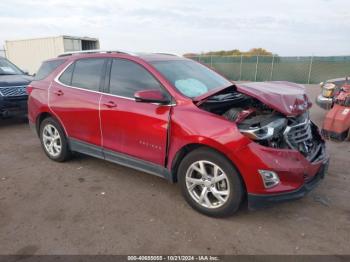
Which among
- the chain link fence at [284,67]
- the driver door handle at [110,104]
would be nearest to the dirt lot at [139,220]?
the driver door handle at [110,104]

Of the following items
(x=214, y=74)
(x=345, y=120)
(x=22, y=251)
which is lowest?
(x=22, y=251)

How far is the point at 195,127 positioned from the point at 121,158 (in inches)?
50.1

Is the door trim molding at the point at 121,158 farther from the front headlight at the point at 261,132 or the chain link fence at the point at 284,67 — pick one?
the chain link fence at the point at 284,67

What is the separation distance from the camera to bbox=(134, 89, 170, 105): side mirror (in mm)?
3252

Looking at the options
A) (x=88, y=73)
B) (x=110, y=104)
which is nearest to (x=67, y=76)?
(x=88, y=73)

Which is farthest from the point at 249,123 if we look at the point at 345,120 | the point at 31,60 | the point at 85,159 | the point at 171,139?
the point at 31,60

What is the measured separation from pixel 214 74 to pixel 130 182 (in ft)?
6.32

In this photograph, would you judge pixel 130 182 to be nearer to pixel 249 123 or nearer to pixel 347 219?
pixel 249 123

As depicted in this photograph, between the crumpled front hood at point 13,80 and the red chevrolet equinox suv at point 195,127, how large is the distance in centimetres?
339

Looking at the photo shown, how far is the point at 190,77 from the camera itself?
3838mm

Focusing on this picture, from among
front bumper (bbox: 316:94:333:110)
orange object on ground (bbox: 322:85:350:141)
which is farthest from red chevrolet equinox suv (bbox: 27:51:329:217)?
front bumper (bbox: 316:94:333:110)

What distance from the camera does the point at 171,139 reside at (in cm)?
334

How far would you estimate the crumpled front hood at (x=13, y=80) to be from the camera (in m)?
7.15

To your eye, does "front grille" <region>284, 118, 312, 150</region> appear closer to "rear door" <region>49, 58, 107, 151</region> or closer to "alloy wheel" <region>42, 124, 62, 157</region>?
"rear door" <region>49, 58, 107, 151</region>
